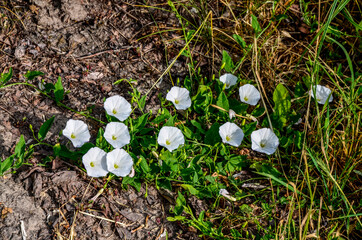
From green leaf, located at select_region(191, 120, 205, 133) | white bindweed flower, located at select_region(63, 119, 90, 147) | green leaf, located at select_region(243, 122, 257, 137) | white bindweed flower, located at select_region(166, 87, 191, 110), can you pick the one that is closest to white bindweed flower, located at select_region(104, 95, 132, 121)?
white bindweed flower, located at select_region(63, 119, 90, 147)

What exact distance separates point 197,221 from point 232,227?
0.85 feet

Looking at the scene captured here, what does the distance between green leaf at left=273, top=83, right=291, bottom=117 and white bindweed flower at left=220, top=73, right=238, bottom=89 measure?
31cm

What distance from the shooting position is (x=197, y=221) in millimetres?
1956

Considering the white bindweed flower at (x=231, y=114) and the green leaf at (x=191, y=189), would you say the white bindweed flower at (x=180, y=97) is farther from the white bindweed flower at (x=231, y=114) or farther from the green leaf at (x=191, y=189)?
the green leaf at (x=191, y=189)

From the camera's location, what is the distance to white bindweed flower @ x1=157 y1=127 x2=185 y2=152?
6.60 feet

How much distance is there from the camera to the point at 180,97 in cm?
231

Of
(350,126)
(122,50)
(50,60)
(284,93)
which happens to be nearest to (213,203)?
(284,93)

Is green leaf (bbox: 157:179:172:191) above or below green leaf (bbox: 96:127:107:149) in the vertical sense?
below

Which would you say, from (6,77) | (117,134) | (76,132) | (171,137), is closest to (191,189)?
(171,137)

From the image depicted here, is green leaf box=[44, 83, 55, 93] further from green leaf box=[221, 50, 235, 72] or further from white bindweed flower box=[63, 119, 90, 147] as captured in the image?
green leaf box=[221, 50, 235, 72]

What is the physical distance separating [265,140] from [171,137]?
2.09 ft

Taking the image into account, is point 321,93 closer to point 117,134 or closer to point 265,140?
point 265,140

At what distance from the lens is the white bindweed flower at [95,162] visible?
6.24 feet

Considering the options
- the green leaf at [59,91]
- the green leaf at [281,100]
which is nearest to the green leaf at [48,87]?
the green leaf at [59,91]
